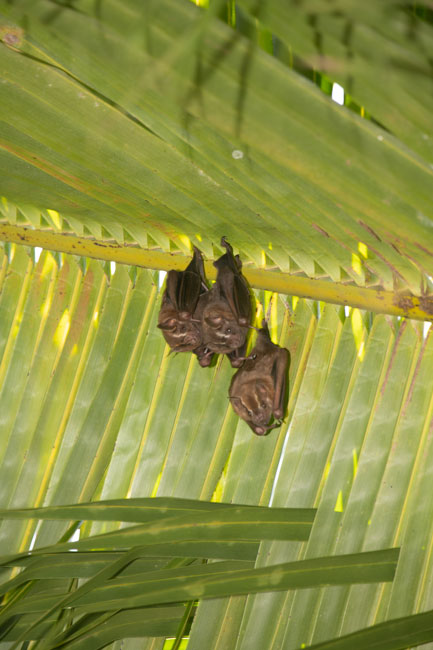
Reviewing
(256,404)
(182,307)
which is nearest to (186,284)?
(182,307)

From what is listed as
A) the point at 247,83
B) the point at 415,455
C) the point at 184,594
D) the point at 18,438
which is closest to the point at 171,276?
the point at 18,438

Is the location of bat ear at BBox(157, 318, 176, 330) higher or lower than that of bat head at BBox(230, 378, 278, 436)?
higher

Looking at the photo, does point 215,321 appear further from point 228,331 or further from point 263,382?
point 263,382

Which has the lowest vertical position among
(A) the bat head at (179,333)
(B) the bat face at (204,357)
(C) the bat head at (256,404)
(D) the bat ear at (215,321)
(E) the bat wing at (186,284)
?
(C) the bat head at (256,404)

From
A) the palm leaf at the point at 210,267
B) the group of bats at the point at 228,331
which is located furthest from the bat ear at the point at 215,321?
the palm leaf at the point at 210,267

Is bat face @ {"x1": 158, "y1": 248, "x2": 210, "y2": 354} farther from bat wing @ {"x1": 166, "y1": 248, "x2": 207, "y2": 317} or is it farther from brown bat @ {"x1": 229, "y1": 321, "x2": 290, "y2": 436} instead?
brown bat @ {"x1": 229, "y1": 321, "x2": 290, "y2": 436}

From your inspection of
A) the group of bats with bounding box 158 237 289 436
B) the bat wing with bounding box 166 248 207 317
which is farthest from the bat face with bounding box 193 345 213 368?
the bat wing with bounding box 166 248 207 317

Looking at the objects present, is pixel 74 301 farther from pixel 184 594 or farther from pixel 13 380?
pixel 184 594

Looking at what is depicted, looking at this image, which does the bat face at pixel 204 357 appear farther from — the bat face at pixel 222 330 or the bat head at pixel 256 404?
the bat head at pixel 256 404
